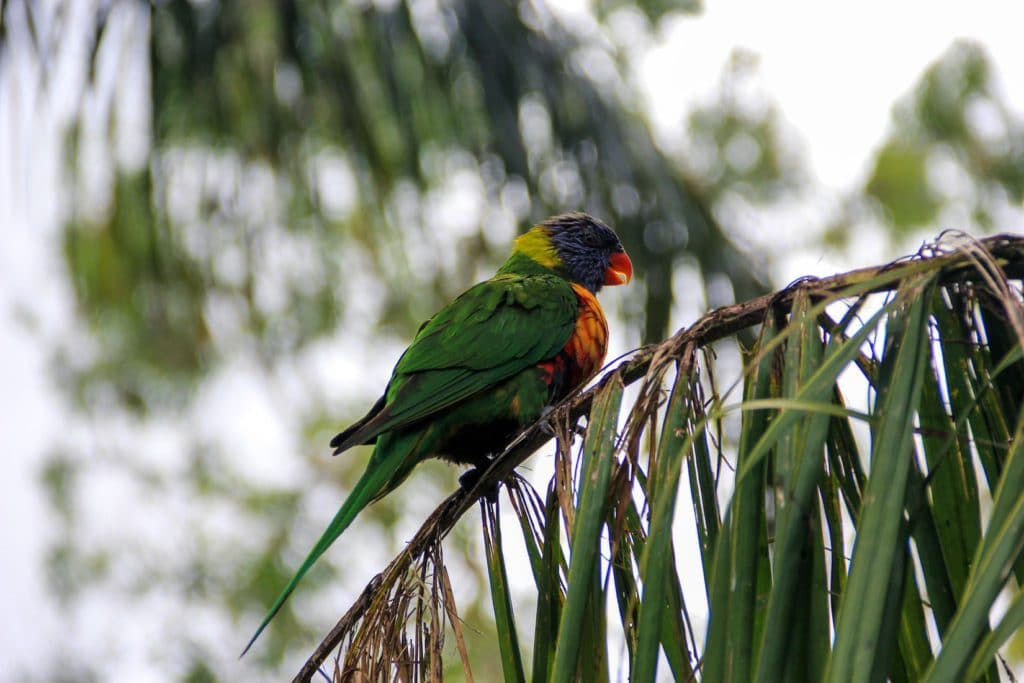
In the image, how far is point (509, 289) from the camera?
2725 millimetres

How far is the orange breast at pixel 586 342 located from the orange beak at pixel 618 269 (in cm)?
67

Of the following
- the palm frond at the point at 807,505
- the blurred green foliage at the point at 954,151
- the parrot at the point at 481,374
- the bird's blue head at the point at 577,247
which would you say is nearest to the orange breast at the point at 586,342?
the parrot at the point at 481,374

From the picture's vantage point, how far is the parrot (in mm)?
2312

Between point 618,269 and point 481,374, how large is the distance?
1.19 metres

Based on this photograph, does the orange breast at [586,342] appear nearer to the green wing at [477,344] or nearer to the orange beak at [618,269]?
the green wing at [477,344]

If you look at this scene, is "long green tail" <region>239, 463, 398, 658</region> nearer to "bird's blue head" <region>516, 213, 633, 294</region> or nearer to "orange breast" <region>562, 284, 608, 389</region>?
"orange breast" <region>562, 284, 608, 389</region>

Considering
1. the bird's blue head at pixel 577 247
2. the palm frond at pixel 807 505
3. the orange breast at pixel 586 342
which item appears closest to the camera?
the palm frond at pixel 807 505

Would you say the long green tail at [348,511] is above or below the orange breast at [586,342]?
below

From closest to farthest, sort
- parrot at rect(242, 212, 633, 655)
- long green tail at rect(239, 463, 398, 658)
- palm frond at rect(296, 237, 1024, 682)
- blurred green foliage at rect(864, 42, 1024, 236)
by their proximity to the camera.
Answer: palm frond at rect(296, 237, 1024, 682) < long green tail at rect(239, 463, 398, 658) < parrot at rect(242, 212, 633, 655) < blurred green foliage at rect(864, 42, 1024, 236)

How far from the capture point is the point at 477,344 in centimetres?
255

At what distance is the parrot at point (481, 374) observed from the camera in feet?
7.59

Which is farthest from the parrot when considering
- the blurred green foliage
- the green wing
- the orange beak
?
the blurred green foliage

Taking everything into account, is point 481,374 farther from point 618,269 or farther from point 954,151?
point 954,151

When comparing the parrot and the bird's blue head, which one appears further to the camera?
the bird's blue head
